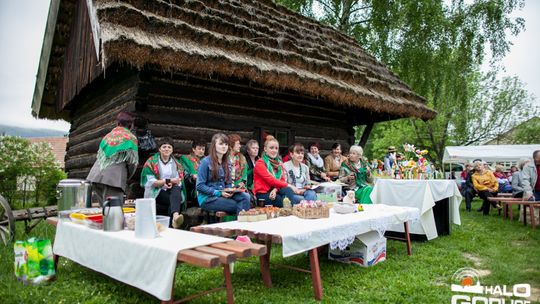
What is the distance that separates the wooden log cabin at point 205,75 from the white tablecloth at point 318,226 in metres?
2.67

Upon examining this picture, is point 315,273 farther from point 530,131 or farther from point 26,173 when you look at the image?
point 530,131

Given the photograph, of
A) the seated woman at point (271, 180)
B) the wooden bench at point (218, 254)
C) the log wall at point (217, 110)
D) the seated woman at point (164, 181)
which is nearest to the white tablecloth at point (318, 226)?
the wooden bench at point (218, 254)

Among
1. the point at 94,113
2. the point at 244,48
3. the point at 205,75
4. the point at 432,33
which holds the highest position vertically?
the point at 432,33

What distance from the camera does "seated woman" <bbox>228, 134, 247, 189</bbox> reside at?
16.6ft

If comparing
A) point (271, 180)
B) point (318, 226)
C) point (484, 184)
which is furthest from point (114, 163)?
point (484, 184)

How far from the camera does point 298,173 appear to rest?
230 inches

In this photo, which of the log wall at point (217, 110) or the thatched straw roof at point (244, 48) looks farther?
the log wall at point (217, 110)

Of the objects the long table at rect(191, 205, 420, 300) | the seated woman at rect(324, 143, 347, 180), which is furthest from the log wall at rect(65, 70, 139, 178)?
the seated woman at rect(324, 143, 347, 180)

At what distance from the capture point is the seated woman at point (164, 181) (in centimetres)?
498

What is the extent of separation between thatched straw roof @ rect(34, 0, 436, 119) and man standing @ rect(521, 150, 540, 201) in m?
2.34

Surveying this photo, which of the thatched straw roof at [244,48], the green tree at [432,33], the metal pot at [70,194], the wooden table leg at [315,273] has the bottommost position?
the wooden table leg at [315,273]

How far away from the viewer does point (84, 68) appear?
22.2ft

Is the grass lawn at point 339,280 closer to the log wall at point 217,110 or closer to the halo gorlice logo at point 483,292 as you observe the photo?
the halo gorlice logo at point 483,292

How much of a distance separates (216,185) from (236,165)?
20.7 inches
